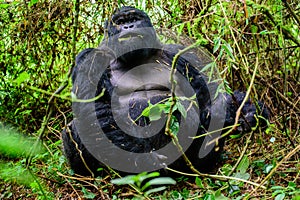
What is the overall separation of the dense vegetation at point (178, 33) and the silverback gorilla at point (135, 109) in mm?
118

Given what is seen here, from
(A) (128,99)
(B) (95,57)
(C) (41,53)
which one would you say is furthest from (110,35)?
(C) (41,53)

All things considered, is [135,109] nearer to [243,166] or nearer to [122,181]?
[243,166]

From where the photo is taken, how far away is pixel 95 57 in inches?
96.4

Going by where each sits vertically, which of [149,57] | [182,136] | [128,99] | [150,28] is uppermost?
[150,28]

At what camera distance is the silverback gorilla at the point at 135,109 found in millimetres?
2307

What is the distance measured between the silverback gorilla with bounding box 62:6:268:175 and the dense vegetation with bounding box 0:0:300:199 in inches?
4.6

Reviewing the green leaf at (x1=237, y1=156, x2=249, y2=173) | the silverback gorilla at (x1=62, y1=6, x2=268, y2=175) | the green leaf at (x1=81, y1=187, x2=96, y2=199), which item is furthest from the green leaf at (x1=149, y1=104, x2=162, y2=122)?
the green leaf at (x1=81, y1=187, x2=96, y2=199)

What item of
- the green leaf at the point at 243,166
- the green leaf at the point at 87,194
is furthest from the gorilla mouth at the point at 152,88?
the green leaf at the point at 243,166

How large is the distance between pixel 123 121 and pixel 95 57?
41 cm

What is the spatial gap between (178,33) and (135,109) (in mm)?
503

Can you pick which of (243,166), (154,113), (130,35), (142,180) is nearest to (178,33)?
(130,35)

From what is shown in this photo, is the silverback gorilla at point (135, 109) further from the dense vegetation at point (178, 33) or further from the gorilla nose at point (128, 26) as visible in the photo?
the dense vegetation at point (178, 33)

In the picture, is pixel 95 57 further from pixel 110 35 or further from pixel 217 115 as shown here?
pixel 217 115

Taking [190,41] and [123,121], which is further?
[190,41]
